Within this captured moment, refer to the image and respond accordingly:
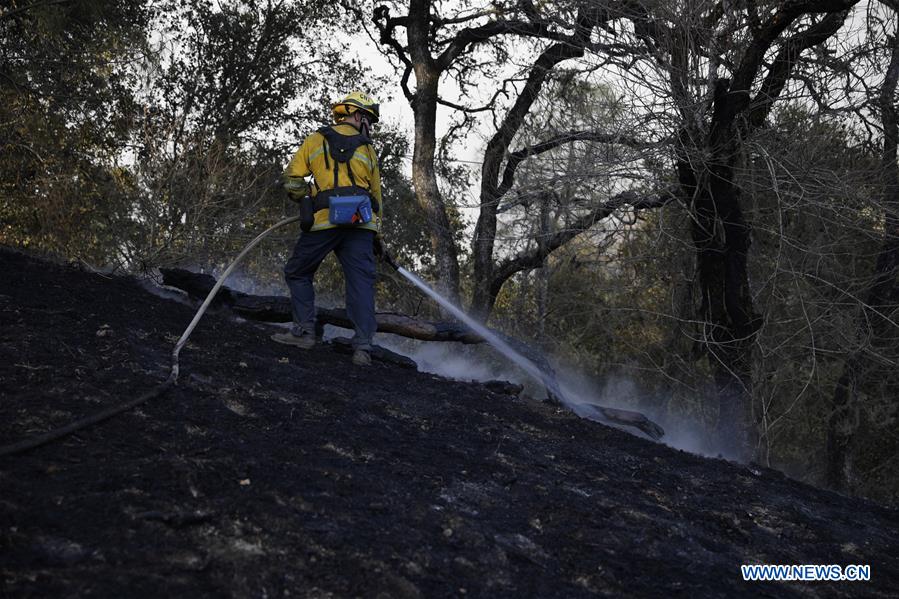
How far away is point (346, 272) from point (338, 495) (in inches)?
132

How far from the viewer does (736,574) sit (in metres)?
3.24

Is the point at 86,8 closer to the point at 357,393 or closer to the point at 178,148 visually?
the point at 178,148

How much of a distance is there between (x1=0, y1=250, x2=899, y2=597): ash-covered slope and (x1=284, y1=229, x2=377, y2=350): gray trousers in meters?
0.76

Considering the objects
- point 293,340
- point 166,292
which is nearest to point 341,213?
point 293,340

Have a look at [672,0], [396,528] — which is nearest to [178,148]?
[672,0]

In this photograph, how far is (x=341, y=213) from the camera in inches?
243

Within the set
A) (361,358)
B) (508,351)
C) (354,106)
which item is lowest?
(361,358)

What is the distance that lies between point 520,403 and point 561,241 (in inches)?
Result: 171

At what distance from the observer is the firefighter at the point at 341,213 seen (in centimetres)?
624

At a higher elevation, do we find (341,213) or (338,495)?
(341,213)

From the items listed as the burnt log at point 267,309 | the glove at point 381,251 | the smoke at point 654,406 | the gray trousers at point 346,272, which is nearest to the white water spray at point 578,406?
the glove at point 381,251

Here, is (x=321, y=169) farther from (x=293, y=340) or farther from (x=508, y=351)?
(x=508, y=351)

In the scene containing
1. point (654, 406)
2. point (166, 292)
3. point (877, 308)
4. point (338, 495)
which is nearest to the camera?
point (338, 495)

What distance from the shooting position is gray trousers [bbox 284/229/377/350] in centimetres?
640
